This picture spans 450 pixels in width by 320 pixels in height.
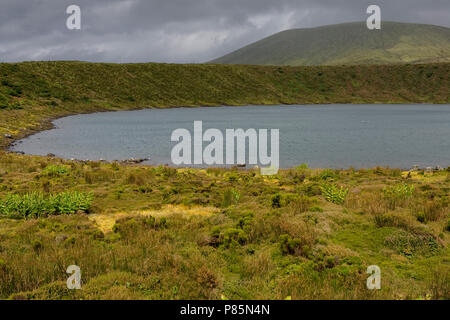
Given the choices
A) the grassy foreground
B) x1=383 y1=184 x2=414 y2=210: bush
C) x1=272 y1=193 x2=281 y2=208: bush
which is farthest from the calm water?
the grassy foreground

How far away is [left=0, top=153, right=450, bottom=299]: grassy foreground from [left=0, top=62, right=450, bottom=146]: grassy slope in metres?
69.2

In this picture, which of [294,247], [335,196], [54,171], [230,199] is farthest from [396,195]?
[54,171]

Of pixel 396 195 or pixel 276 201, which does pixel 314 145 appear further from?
pixel 276 201

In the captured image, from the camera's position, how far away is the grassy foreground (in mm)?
6805

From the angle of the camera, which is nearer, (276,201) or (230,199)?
(276,201)

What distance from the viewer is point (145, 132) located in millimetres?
50031

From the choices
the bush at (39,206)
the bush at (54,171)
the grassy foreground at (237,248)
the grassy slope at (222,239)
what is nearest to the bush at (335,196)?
the grassy foreground at (237,248)

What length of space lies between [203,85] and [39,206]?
113m

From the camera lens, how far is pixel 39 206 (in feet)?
43.9

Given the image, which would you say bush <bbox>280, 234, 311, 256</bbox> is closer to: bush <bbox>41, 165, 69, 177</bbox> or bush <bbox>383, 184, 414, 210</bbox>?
bush <bbox>383, 184, 414, 210</bbox>

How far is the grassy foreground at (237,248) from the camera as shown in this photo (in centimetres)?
680

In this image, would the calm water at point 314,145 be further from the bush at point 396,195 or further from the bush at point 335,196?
the bush at point 335,196

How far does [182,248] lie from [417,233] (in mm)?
6471
